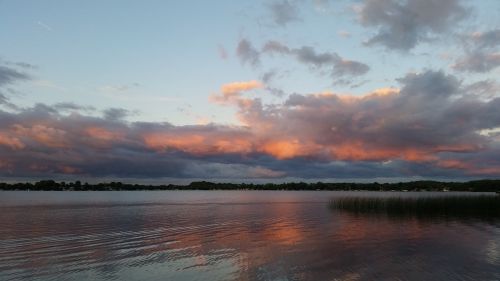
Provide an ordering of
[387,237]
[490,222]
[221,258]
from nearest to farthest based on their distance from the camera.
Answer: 1. [221,258]
2. [387,237]
3. [490,222]

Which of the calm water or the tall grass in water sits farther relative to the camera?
the tall grass in water

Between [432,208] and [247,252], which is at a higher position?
[432,208]

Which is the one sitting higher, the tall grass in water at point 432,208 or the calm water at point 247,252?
the tall grass in water at point 432,208

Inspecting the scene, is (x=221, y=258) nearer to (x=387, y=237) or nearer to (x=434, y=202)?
(x=387, y=237)

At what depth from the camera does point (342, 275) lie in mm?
20297

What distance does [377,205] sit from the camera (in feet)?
219

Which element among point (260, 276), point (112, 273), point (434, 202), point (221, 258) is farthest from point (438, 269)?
point (434, 202)

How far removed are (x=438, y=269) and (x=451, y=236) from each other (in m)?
15.0

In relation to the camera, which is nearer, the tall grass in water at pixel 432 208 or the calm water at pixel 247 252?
the calm water at pixel 247 252

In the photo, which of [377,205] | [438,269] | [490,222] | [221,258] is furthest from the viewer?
[377,205]

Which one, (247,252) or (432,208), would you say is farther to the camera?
(432,208)

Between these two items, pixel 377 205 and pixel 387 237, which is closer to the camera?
pixel 387 237

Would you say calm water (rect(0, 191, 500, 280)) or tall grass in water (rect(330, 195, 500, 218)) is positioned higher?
tall grass in water (rect(330, 195, 500, 218))

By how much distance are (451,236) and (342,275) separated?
19981 millimetres
